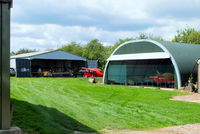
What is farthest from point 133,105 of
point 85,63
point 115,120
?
point 85,63

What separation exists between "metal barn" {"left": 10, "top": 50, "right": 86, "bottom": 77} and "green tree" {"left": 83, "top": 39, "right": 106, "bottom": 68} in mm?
16078

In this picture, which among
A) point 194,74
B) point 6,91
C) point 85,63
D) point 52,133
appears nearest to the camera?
point 6,91

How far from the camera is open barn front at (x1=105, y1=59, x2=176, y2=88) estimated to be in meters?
22.2

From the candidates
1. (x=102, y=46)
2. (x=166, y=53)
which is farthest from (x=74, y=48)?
(x=166, y=53)

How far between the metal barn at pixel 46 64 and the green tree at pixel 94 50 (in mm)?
16078

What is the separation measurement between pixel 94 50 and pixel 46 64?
70.7 feet

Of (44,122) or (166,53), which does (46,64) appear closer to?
(166,53)

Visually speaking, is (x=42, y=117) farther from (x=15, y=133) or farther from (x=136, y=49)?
(x=136, y=49)

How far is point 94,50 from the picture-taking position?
2527 inches

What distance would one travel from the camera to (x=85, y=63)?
42.6 meters

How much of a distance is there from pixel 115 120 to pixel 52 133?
273 cm

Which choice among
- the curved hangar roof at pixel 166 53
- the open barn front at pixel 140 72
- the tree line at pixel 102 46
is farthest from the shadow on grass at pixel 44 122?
the tree line at pixel 102 46

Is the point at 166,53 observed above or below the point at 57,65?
above

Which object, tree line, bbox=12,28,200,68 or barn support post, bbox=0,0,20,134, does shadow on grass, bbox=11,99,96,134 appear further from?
tree line, bbox=12,28,200,68
